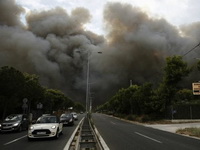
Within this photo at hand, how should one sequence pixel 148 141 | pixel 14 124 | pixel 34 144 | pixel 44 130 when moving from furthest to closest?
pixel 14 124 < pixel 44 130 < pixel 148 141 < pixel 34 144

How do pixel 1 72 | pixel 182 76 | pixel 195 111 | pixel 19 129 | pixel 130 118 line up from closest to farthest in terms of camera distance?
pixel 19 129 → pixel 1 72 → pixel 182 76 → pixel 195 111 → pixel 130 118

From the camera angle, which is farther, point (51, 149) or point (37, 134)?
point (37, 134)

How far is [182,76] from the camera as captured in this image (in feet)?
117

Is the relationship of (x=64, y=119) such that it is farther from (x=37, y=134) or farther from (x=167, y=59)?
(x=167, y=59)

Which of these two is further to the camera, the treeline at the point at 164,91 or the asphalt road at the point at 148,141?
the treeline at the point at 164,91

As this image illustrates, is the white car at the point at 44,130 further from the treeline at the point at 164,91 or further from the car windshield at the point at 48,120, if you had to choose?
the treeline at the point at 164,91

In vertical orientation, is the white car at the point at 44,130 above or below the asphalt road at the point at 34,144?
above

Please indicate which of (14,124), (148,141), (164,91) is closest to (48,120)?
(14,124)

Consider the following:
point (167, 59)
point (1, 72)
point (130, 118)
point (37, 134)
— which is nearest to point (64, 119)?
point (1, 72)

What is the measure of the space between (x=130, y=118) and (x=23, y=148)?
124ft

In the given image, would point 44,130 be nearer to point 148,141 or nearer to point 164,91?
point 148,141

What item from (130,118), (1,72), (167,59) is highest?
(167,59)

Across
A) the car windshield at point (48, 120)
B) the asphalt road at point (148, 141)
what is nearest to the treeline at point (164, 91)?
the asphalt road at point (148, 141)

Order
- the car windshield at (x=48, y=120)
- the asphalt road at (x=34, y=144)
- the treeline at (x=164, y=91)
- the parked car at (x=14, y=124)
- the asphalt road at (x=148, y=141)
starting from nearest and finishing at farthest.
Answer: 1. the asphalt road at (x=34, y=144)
2. the asphalt road at (x=148, y=141)
3. the car windshield at (x=48, y=120)
4. the parked car at (x=14, y=124)
5. the treeline at (x=164, y=91)
